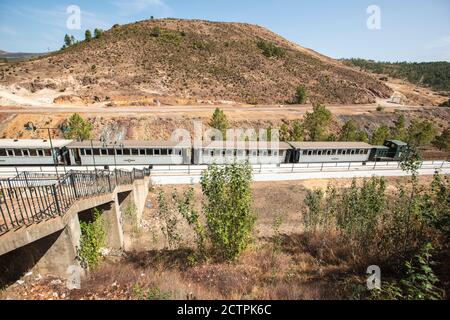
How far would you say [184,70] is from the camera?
7094 centimetres

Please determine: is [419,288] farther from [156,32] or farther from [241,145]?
[156,32]

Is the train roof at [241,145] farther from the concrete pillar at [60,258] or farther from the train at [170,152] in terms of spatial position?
the concrete pillar at [60,258]

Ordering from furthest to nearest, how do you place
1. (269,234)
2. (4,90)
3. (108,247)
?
(4,90), (269,234), (108,247)

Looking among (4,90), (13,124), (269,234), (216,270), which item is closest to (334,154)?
(269,234)

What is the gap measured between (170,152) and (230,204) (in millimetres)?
22877

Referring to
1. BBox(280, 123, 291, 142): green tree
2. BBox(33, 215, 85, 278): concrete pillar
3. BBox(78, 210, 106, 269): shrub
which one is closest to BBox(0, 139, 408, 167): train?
BBox(280, 123, 291, 142): green tree

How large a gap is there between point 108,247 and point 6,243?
8982 millimetres

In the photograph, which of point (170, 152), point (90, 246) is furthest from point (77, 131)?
point (90, 246)

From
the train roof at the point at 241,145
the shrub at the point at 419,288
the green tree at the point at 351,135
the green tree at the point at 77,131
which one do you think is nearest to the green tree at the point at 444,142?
the green tree at the point at 351,135

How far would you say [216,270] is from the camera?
32.9 ft

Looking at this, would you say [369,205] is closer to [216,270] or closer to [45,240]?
[216,270]

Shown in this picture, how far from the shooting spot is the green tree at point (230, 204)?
392 inches

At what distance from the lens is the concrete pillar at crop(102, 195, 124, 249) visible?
15.8 metres
